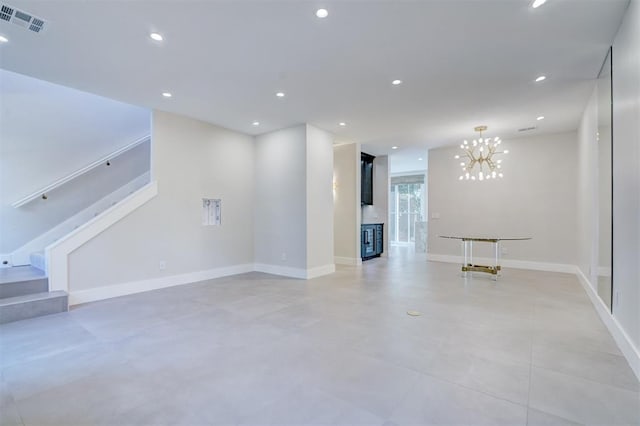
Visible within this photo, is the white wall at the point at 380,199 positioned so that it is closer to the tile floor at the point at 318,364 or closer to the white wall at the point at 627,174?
the tile floor at the point at 318,364

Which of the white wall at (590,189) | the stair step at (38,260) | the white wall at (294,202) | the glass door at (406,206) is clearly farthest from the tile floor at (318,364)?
the glass door at (406,206)

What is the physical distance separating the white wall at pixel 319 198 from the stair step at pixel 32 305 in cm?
368

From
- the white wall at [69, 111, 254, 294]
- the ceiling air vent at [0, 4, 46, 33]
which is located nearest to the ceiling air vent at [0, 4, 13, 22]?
the ceiling air vent at [0, 4, 46, 33]

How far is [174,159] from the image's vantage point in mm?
5340

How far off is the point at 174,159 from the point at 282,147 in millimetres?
2051

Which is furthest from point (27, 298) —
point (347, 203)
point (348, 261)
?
point (347, 203)

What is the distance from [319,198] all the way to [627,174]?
174 inches

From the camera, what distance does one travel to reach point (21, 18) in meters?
2.67

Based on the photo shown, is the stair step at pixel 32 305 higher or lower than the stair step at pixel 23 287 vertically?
lower

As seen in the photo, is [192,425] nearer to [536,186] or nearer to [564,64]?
[564,64]

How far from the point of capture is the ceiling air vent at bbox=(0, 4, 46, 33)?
2.58 meters

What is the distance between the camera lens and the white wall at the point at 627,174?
7.70ft

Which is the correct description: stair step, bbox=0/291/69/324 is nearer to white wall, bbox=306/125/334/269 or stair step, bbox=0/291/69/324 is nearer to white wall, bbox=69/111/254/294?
white wall, bbox=69/111/254/294

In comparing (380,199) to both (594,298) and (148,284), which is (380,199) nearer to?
(594,298)
